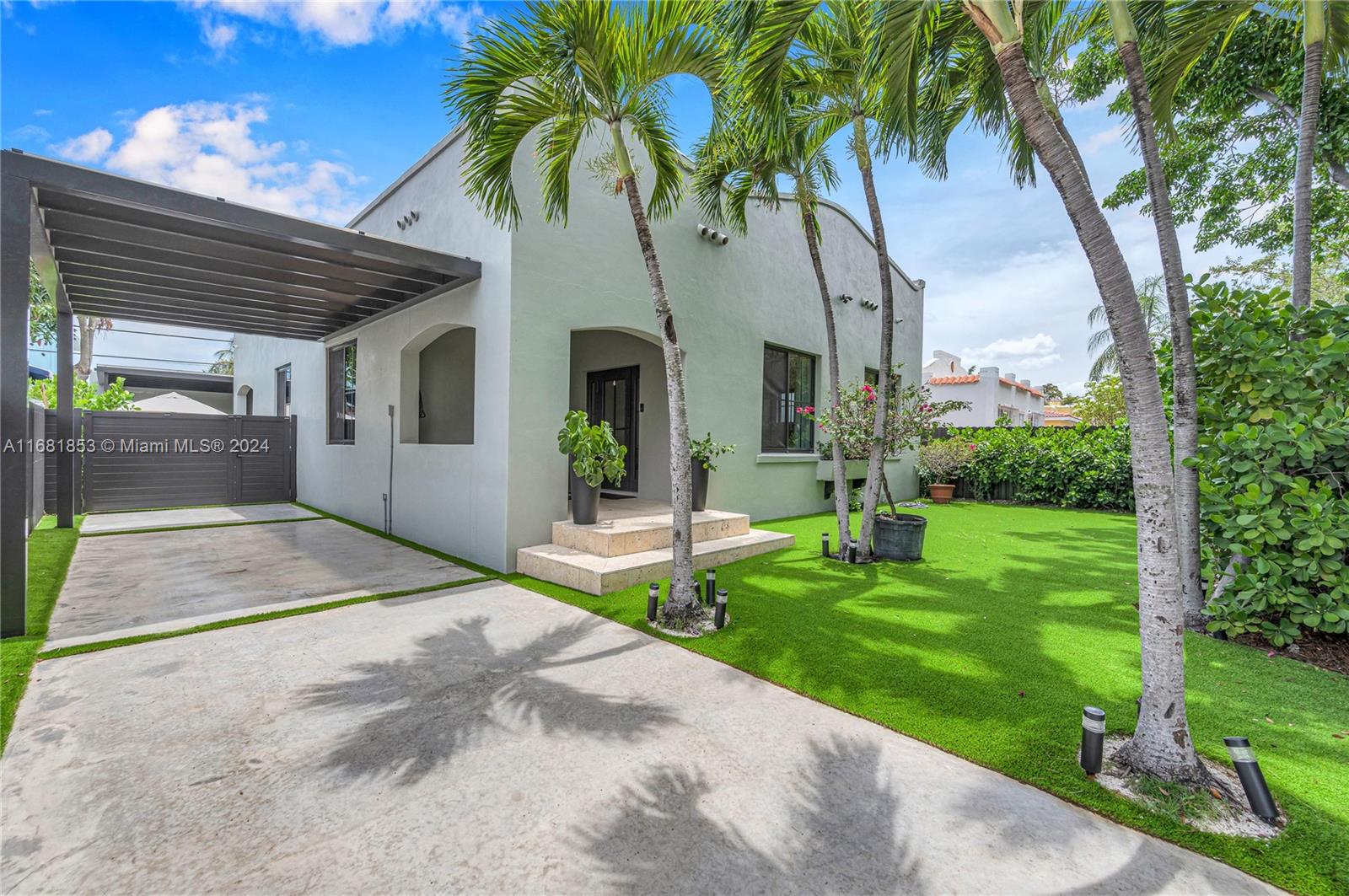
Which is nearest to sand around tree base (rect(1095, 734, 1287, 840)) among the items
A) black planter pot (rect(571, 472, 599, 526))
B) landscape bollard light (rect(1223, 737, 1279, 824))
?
landscape bollard light (rect(1223, 737, 1279, 824))

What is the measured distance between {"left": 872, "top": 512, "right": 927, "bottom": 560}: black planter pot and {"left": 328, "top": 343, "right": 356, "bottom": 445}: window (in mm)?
8737

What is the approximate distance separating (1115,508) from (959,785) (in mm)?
12329

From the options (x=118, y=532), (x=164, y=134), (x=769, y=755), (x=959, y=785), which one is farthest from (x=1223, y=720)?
(x=164, y=134)

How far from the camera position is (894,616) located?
4.60 m

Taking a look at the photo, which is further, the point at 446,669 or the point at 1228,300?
the point at 1228,300

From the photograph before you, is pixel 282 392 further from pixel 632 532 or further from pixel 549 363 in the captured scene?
pixel 632 532

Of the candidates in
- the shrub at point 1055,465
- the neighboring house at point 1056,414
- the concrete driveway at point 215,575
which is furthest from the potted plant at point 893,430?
the neighboring house at point 1056,414

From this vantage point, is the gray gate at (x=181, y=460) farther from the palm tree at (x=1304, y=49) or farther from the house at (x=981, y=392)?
the house at (x=981, y=392)

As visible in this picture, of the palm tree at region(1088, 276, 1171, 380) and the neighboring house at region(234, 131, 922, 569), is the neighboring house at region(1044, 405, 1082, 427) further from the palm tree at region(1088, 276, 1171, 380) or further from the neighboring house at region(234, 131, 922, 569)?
the neighboring house at region(234, 131, 922, 569)

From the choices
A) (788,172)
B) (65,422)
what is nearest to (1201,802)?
(788,172)

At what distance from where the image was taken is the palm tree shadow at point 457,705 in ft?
8.51

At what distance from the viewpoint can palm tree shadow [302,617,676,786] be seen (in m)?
2.59

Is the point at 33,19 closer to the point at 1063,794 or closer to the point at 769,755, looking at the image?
the point at 769,755

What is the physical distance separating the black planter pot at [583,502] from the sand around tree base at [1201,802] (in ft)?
15.6
